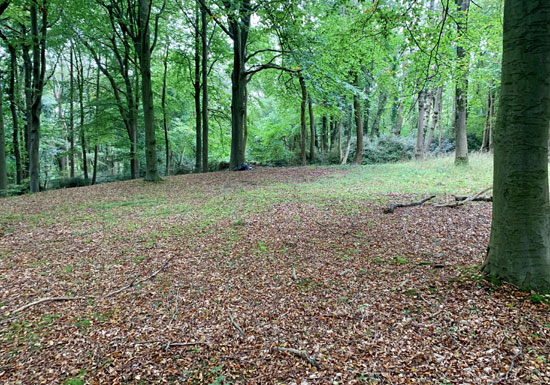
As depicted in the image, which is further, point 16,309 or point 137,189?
point 137,189

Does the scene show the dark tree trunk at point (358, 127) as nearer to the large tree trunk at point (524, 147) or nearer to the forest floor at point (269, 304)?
the forest floor at point (269, 304)

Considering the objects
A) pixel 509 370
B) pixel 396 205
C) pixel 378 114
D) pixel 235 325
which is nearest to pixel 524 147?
pixel 509 370

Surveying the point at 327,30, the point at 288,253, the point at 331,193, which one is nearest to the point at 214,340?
the point at 288,253

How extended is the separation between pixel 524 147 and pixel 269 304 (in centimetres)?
265

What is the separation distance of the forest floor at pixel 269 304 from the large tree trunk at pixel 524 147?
0.32m

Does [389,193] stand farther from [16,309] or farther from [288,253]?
[16,309]

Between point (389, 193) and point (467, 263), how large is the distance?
13.5 feet

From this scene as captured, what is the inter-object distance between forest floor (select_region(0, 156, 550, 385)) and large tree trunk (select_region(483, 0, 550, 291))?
32cm

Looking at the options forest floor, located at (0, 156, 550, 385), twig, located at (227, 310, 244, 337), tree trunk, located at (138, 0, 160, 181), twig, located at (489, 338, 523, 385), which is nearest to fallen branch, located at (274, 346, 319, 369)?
forest floor, located at (0, 156, 550, 385)

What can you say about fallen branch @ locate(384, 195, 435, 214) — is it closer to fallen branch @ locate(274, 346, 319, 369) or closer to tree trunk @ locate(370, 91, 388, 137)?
fallen branch @ locate(274, 346, 319, 369)

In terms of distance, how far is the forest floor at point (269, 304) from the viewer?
203cm

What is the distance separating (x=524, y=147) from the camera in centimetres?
244

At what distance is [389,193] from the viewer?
7.20 m

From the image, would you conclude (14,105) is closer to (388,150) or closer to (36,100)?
(36,100)
